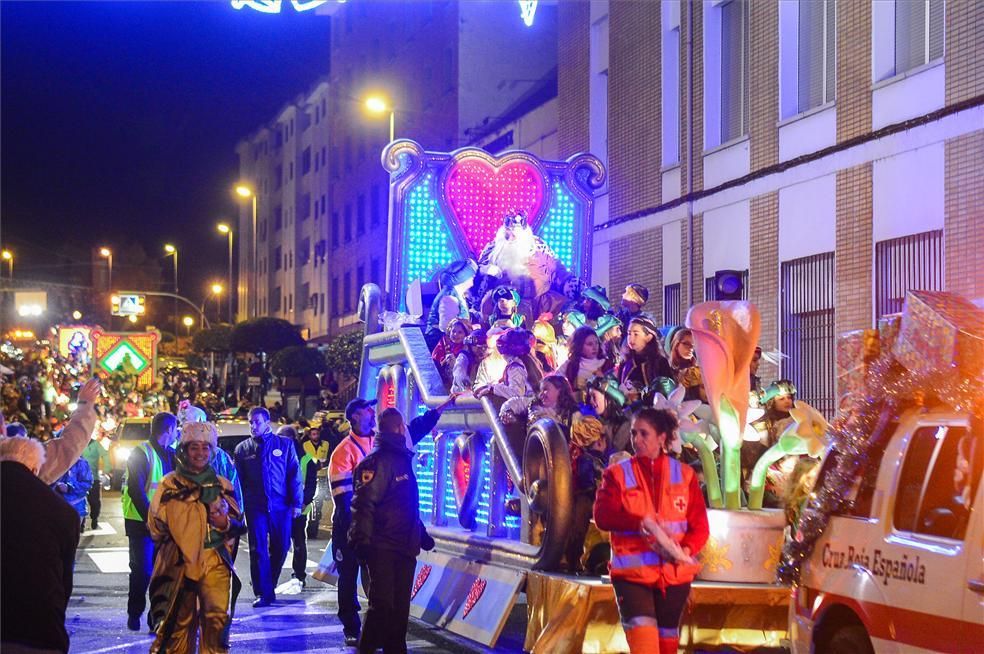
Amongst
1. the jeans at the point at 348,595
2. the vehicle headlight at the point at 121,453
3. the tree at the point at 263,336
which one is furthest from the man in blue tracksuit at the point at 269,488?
the tree at the point at 263,336

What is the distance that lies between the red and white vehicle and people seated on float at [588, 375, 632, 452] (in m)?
2.90

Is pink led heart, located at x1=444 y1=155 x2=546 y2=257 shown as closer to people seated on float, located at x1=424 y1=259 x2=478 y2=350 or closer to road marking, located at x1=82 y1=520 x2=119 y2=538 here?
people seated on float, located at x1=424 y1=259 x2=478 y2=350

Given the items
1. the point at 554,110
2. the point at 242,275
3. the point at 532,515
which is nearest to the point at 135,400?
the point at 554,110

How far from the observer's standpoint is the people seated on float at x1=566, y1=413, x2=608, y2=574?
9.39 m

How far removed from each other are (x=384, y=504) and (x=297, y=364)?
1621 inches

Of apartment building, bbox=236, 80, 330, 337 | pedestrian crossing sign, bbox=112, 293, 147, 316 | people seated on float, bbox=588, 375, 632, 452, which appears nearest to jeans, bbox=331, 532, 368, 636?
people seated on float, bbox=588, 375, 632, 452

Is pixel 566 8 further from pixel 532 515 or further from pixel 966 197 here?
pixel 532 515

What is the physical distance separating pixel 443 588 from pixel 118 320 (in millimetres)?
70347

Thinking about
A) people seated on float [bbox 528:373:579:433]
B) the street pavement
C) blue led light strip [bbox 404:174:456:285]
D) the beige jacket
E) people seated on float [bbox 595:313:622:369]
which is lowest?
the street pavement

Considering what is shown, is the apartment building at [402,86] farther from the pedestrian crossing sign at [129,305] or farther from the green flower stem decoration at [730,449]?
the green flower stem decoration at [730,449]

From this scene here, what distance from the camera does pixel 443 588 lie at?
11.2m

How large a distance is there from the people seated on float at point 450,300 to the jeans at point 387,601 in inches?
196

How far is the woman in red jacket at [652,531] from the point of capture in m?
7.09

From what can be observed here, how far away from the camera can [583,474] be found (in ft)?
31.2
